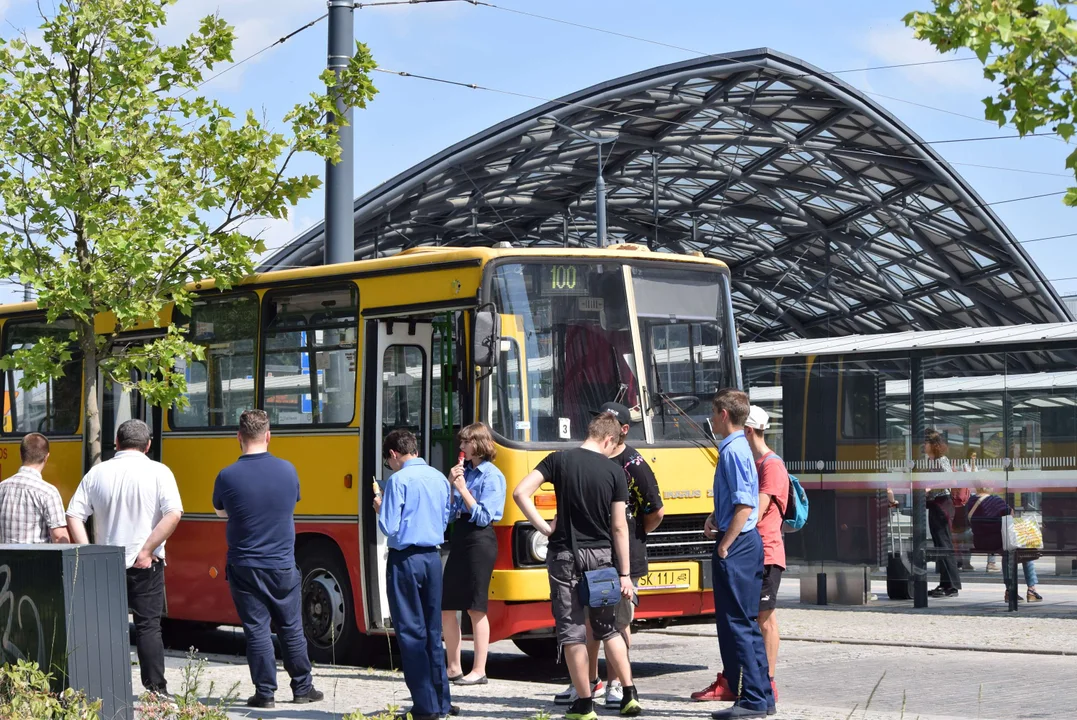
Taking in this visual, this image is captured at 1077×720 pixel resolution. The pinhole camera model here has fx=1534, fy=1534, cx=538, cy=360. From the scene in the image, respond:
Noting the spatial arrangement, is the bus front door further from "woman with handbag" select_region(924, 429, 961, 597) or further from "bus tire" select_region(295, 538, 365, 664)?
"woman with handbag" select_region(924, 429, 961, 597)

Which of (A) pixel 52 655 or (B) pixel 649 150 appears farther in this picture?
(B) pixel 649 150

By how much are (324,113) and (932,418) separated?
771cm

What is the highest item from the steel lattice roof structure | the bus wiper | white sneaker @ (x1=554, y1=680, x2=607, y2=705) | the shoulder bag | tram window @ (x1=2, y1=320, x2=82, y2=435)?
the steel lattice roof structure

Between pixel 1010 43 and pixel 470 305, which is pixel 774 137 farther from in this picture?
pixel 1010 43

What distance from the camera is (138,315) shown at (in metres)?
12.0

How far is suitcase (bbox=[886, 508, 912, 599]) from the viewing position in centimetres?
1695

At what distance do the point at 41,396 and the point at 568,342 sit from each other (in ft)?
19.7

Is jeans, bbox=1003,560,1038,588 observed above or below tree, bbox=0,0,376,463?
below

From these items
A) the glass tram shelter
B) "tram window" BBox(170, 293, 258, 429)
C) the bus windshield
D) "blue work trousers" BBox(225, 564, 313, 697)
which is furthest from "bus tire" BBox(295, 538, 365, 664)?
the glass tram shelter

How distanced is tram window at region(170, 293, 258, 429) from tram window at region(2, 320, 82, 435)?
4.76 ft

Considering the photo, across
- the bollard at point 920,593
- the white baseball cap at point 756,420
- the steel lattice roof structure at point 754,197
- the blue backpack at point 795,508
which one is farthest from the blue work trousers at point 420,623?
the steel lattice roof structure at point 754,197

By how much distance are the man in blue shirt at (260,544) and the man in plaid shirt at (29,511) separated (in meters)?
1.29

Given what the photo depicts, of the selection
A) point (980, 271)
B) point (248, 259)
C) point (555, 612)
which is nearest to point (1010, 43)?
point (555, 612)

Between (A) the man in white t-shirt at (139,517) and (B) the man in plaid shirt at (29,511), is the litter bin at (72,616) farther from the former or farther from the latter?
(B) the man in plaid shirt at (29,511)
